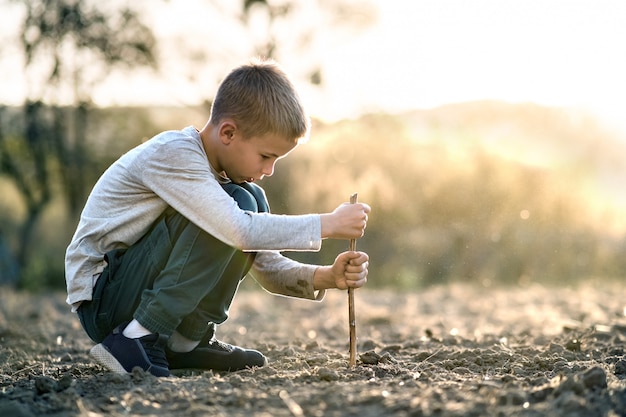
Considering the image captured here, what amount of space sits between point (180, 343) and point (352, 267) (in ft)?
2.47

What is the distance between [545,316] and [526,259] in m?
3.99

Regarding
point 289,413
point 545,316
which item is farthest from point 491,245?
point 289,413

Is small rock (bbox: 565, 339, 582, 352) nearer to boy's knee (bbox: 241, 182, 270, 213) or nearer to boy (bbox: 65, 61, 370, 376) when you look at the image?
boy (bbox: 65, 61, 370, 376)

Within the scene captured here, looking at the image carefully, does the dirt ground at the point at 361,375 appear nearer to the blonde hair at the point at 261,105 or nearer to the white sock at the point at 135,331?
the white sock at the point at 135,331

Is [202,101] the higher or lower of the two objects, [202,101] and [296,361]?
the higher

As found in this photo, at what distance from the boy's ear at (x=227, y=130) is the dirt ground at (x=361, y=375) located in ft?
3.03

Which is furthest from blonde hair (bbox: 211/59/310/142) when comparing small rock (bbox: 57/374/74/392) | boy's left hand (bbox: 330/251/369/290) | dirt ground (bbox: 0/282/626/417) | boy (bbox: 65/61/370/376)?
small rock (bbox: 57/374/74/392)

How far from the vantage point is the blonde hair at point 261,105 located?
3.04 metres

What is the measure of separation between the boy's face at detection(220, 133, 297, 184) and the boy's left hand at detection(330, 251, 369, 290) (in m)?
0.45

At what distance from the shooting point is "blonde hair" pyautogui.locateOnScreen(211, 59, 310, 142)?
3043 mm

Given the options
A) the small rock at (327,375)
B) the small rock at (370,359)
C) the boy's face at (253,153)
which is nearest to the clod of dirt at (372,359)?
the small rock at (370,359)

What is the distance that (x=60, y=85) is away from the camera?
1108 centimetres

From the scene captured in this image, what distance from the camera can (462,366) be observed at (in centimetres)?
329

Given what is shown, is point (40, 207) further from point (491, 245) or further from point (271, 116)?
point (271, 116)
